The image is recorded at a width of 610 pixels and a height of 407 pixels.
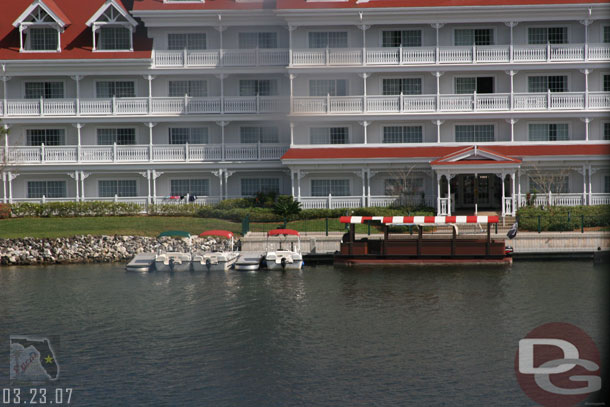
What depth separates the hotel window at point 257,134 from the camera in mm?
57312

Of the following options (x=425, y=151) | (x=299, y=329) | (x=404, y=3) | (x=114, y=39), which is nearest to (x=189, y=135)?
(x=114, y=39)

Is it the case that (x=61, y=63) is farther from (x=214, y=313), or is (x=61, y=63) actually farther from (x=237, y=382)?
(x=237, y=382)

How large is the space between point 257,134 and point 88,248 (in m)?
17.2

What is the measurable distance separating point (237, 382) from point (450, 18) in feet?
126

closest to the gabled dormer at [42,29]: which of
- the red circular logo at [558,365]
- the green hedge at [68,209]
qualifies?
the green hedge at [68,209]

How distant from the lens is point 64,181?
188 ft

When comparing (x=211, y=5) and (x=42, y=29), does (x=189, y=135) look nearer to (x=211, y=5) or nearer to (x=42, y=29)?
(x=211, y=5)

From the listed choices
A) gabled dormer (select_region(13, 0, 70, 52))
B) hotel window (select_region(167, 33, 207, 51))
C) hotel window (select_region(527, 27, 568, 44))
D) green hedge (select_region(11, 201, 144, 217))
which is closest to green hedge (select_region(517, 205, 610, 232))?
hotel window (select_region(527, 27, 568, 44))

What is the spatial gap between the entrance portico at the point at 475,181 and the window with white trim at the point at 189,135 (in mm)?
17608

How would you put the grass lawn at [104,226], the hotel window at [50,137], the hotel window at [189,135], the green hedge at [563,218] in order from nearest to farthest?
the green hedge at [563,218], the grass lawn at [104,226], the hotel window at [50,137], the hotel window at [189,135]

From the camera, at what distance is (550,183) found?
50.8m

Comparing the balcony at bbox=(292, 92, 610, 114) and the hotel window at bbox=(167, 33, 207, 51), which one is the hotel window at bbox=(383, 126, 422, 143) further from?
the hotel window at bbox=(167, 33, 207, 51)

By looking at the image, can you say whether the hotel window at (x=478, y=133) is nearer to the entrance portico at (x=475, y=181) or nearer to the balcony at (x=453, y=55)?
the entrance portico at (x=475, y=181)

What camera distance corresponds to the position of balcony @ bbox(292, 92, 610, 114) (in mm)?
54094
